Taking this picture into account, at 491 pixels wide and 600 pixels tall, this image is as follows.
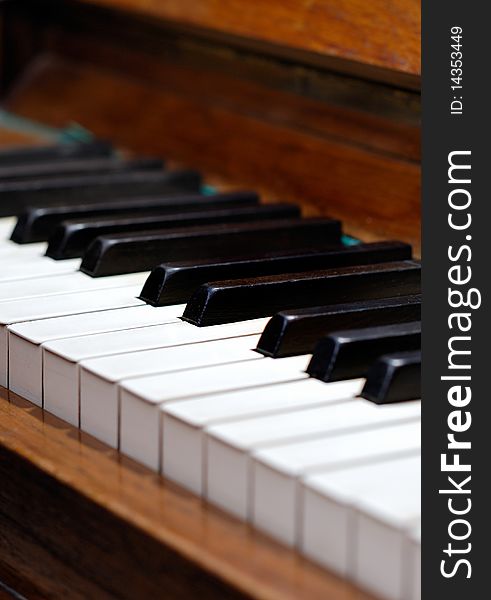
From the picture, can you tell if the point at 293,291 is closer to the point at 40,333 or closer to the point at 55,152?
the point at 40,333

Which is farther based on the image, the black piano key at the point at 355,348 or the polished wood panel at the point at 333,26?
the polished wood panel at the point at 333,26

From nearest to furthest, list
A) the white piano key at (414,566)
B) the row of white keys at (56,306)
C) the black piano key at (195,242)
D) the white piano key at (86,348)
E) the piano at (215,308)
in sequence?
the white piano key at (414,566) < the piano at (215,308) < the white piano key at (86,348) < the row of white keys at (56,306) < the black piano key at (195,242)

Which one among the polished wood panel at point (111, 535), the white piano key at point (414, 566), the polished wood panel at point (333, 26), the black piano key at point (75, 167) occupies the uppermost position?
the polished wood panel at point (333, 26)

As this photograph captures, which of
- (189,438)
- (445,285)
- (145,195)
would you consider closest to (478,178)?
(445,285)

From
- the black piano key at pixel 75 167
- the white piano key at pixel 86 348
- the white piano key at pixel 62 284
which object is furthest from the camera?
the black piano key at pixel 75 167

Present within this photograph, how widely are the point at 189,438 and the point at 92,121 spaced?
136cm

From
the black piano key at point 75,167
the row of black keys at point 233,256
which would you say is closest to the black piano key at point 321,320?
the row of black keys at point 233,256

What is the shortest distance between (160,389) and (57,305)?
33 centimetres

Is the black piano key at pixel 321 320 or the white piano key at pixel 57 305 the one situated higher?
the black piano key at pixel 321 320

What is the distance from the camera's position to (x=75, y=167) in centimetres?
216

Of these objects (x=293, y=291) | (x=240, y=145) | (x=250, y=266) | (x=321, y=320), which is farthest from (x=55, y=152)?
(x=321, y=320)

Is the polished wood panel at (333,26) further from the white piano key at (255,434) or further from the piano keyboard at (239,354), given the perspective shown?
the white piano key at (255,434)

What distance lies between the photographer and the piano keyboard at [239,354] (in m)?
1.04

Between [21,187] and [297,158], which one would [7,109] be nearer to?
[21,187]
